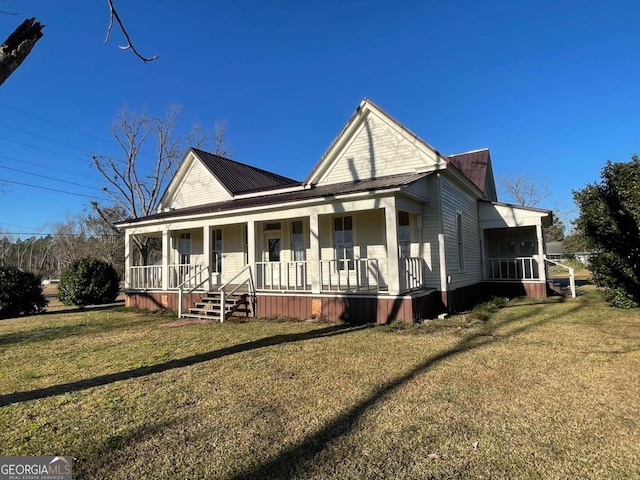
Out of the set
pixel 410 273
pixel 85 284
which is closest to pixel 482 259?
pixel 410 273

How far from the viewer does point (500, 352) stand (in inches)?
259

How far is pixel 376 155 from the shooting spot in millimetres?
12797

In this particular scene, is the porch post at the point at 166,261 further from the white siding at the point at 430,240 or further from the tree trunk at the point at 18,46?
the tree trunk at the point at 18,46

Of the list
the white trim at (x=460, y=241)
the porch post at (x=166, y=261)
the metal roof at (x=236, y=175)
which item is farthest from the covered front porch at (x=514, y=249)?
the porch post at (x=166, y=261)

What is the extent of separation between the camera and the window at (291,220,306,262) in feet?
45.0

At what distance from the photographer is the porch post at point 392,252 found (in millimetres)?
9484

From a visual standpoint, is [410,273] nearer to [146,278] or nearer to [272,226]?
[272,226]

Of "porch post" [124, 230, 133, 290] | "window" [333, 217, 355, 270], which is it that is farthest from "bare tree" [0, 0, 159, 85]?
"porch post" [124, 230, 133, 290]

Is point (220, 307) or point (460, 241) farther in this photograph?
point (460, 241)

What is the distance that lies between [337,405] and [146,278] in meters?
13.9

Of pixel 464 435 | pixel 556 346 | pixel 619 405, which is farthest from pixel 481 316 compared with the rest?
pixel 464 435

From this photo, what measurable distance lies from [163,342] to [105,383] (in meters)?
2.95

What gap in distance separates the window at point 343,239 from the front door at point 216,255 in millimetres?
5651

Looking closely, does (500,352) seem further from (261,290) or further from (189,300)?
(189,300)
